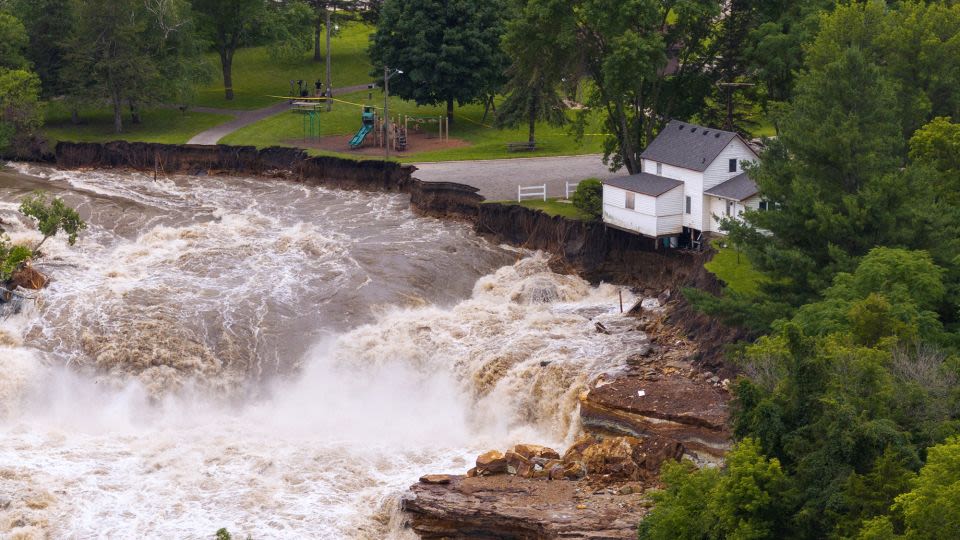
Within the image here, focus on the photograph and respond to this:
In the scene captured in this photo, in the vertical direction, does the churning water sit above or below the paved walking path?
below

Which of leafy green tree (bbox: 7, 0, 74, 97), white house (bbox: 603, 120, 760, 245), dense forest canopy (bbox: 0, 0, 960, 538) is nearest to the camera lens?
dense forest canopy (bbox: 0, 0, 960, 538)

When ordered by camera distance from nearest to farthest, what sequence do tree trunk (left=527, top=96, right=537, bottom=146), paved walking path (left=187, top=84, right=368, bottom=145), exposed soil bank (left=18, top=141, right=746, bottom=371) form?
exposed soil bank (left=18, top=141, right=746, bottom=371) → tree trunk (left=527, top=96, right=537, bottom=146) → paved walking path (left=187, top=84, right=368, bottom=145)

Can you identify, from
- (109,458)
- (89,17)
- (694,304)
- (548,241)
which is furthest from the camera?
(89,17)

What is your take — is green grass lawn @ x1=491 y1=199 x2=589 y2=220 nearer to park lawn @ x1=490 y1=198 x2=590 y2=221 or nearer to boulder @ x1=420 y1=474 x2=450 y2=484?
park lawn @ x1=490 y1=198 x2=590 y2=221

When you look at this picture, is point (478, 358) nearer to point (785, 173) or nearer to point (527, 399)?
point (527, 399)

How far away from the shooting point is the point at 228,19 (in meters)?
93.8

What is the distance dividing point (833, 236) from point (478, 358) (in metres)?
13.2

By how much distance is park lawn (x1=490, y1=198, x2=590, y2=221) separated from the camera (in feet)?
219

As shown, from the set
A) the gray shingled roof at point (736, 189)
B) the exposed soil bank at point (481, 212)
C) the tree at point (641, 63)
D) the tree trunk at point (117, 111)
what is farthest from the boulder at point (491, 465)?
the tree trunk at point (117, 111)

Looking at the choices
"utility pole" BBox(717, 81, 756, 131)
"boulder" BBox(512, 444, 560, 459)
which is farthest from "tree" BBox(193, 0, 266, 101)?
"boulder" BBox(512, 444, 560, 459)

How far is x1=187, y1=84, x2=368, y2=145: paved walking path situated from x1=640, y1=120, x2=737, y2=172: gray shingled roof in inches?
1200

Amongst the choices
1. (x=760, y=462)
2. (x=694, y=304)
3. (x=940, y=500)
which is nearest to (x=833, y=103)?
(x=694, y=304)

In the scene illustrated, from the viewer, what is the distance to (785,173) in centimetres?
5288

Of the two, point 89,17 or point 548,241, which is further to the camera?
point 89,17
